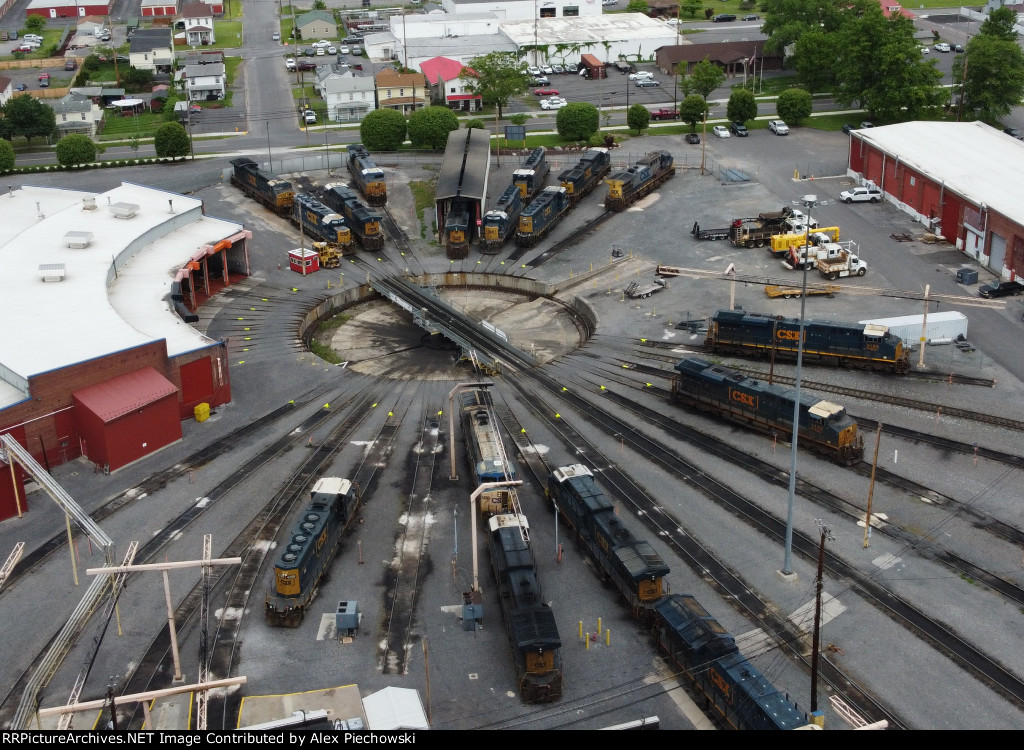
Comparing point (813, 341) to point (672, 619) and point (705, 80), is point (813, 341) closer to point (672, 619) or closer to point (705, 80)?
point (672, 619)

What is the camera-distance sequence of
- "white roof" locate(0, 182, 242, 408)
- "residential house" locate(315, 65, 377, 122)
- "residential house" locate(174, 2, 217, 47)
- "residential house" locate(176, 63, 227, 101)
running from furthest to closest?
1. "residential house" locate(174, 2, 217, 47)
2. "residential house" locate(176, 63, 227, 101)
3. "residential house" locate(315, 65, 377, 122)
4. "white roof" locate(0, 182, 242, 408)

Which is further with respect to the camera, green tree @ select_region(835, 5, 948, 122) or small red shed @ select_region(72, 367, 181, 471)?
green tree @ select_region(835, 5, 948, 122)

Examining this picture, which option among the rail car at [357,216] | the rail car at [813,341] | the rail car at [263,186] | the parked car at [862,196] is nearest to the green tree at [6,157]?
the rail car at [263,186]

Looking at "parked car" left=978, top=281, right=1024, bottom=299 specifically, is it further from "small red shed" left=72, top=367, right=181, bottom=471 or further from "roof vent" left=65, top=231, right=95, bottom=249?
"roof vent" left=65, top=231, right=95, bottom=249

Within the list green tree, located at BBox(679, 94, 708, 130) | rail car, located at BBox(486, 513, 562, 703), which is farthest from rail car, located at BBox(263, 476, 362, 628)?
green tree, located at BBox(679, 94, 708, 130)

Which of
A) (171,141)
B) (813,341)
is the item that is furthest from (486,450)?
(171,141)

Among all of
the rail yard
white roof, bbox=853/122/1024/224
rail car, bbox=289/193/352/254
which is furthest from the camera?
rail car, bbox=289/193/352/254

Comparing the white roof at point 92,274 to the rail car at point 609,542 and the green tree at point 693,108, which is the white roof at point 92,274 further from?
the green tree at point 693,108
